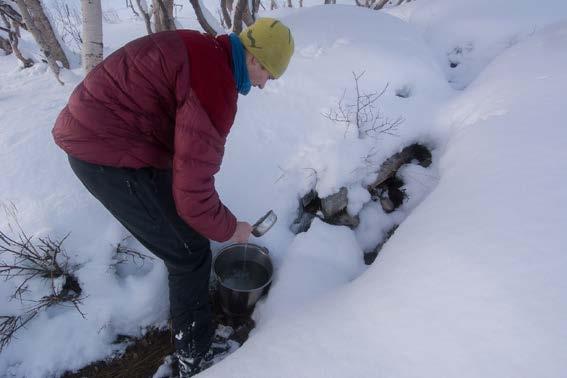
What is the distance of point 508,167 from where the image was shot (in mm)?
2053

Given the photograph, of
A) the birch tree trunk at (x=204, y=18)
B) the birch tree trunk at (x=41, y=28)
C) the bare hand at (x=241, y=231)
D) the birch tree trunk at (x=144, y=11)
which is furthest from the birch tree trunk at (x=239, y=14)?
the bare hand at (x=241, y=231)

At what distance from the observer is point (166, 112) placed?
153 centimetres

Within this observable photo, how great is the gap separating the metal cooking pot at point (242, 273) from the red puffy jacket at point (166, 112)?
88 cm

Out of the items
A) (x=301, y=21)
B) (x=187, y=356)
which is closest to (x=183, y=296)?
(x=187, y=356)

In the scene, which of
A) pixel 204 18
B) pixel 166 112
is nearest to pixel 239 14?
pixel 204 18

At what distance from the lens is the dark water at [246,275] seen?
2.52 meters

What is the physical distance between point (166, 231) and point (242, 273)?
1041 millimetres

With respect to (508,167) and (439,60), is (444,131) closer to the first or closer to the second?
(508,167)

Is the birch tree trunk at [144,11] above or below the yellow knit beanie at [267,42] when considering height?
below

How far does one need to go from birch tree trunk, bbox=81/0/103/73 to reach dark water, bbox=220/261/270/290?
84.0 inches

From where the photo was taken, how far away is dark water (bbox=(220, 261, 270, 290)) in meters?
2.52

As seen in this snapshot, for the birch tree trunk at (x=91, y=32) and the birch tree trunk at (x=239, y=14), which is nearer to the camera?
the birch tree trunk at (x=91, y=32)

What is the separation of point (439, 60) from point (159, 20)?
3766 millimetres

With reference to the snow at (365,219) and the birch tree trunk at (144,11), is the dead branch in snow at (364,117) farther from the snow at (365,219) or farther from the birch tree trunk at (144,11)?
the birch tree trunk at (144,11)
